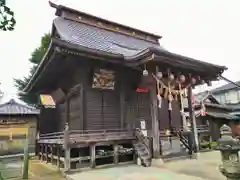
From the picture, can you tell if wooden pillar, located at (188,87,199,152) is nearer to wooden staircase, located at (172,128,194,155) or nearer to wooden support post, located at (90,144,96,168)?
wooden staircase, located at (172,128,194,155)

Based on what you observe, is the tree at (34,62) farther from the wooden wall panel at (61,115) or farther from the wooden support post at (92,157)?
the wooden support post at (92,157)

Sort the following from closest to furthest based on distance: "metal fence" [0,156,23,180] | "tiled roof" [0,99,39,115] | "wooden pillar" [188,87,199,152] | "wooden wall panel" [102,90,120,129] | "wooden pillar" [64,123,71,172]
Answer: "wooden pillar" [64,123,71,172], "metal fence" [0,156,23,180], "wooden wall panel" [102,90,120,129], "wooden pillar" [188,87,199,152], "tiled roof" [0,99,39,115]

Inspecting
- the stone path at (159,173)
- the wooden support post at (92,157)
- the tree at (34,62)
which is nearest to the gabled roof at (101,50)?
the wooden support post at (92,157)

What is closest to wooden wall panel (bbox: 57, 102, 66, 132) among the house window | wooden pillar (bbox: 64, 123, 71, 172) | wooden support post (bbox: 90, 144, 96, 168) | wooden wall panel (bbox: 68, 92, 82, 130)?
wooden wall panel (bbox: 68, 92, 82, 130)

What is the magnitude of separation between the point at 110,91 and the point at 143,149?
8.72 feet

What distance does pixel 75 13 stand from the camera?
12.3m

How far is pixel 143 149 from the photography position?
770 centimetres

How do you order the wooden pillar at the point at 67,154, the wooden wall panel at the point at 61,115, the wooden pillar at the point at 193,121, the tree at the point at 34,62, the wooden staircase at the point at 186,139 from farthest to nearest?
the tree at the point at 34,62 → the wooden wall panel at the point at 61,115 → the wooden pillar at the point at 193,121 → the wooden staircase at the point at 186,139 → the wooden pillar at the point at 67,154

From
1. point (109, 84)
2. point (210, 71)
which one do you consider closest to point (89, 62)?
point (109, 84)

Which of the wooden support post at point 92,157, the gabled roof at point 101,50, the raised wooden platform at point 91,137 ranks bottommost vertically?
the wooden support post at point 92,157

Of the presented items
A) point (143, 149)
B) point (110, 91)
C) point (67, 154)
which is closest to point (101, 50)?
point (110, 91)

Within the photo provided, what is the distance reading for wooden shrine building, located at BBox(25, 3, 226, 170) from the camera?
286 inches

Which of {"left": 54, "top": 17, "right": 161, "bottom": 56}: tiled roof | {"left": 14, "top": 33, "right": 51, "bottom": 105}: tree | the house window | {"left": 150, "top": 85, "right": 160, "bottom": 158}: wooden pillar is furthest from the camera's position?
the house window

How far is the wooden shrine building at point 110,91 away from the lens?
286 inches
